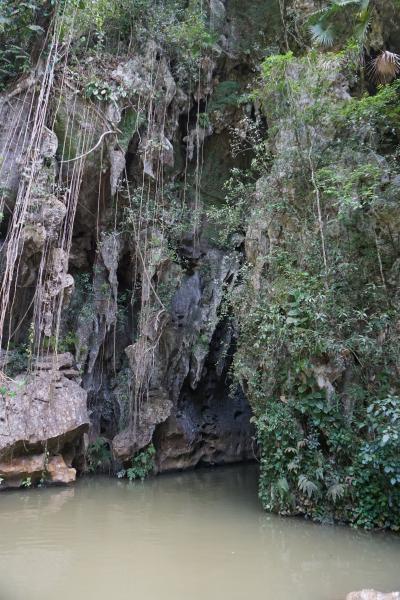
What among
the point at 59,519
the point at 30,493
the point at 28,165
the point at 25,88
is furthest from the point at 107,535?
the point at 25,88

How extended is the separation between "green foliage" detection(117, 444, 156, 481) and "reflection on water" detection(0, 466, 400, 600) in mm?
1478

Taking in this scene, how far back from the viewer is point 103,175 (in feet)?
31.0

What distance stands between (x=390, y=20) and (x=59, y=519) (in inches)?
341

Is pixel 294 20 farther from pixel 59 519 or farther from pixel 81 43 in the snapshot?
pixel 59 519

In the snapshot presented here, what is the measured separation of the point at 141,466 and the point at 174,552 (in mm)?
4105

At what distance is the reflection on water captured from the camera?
406 centimetres

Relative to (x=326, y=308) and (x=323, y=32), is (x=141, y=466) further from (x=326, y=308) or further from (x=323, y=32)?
(x=323, y=32)

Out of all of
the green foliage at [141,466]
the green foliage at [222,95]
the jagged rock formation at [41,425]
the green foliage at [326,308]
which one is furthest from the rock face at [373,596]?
the green foliage at [222,95]

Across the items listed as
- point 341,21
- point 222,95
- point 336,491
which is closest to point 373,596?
point 336,491

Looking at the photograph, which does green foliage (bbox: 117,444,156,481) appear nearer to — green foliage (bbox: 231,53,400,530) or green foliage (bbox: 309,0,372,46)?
green foliage (bbox: 231,53,400,530)

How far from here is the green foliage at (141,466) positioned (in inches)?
347

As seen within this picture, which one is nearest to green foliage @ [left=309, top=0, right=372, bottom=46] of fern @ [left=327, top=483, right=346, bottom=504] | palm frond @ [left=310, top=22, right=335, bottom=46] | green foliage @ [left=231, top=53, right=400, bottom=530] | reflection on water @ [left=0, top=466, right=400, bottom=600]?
palm frond @ [left=310, top=22, right=335, bottom=46]

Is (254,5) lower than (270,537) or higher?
higher

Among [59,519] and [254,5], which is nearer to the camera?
[59,519]
